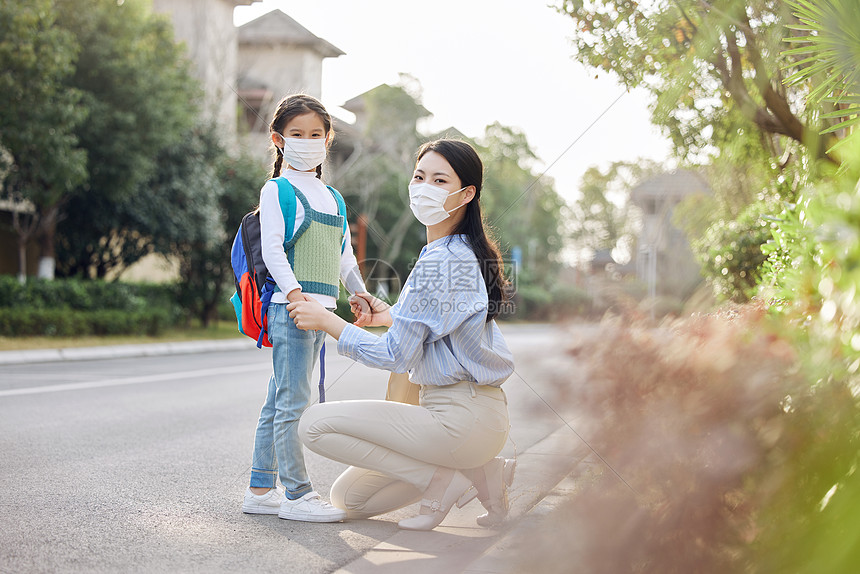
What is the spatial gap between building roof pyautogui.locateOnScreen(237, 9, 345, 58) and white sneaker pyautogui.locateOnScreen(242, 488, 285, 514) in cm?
3365

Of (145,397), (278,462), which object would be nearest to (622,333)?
(278,462)

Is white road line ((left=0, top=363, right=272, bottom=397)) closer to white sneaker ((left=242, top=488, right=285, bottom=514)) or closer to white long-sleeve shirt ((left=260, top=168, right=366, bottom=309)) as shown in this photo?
white sneaker ((left=242, top=488, right=285, bottom=514))

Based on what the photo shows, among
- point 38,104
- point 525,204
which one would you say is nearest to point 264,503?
point 38,104

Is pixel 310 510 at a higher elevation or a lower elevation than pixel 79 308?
higher

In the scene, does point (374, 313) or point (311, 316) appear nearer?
point (311, 316)

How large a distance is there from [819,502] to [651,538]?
44cm

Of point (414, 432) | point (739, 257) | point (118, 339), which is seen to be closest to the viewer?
point (414, 432)

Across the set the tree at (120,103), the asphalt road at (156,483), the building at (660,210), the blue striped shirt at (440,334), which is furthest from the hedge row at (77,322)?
the building at (660,210)

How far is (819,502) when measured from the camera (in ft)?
6.86

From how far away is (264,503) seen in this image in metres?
3.97

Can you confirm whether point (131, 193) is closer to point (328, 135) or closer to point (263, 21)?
point (328, 135)

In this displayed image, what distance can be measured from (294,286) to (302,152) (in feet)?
2.37

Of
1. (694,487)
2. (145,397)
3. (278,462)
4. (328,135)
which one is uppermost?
(328,135)

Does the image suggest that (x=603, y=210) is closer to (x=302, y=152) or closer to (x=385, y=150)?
(x=385, y=150)
